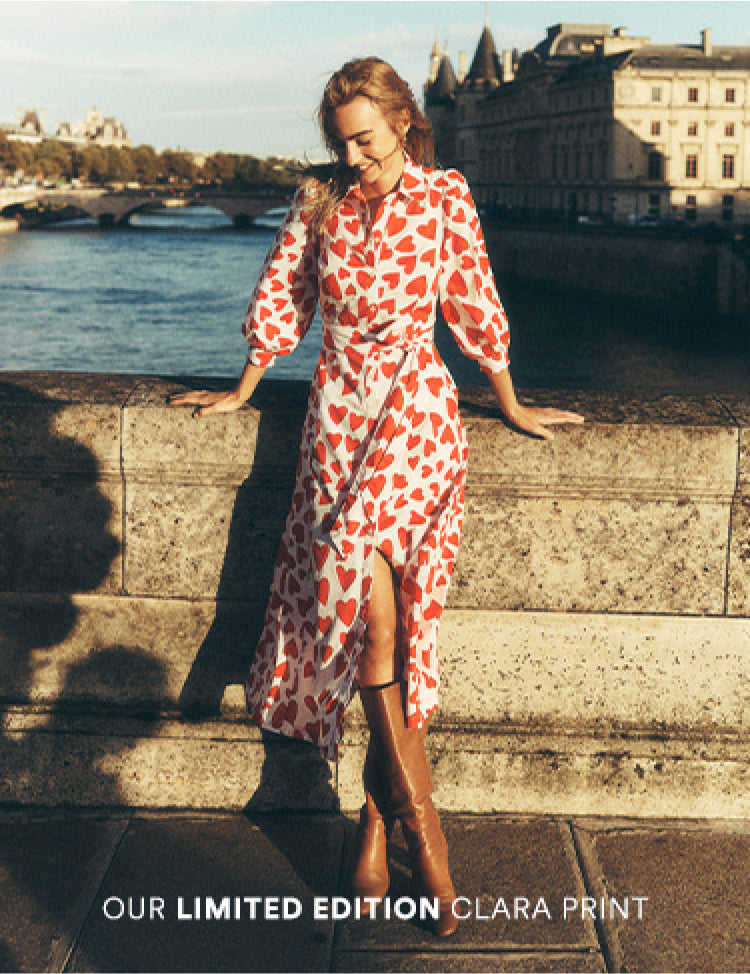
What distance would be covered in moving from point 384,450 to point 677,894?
3.02ft

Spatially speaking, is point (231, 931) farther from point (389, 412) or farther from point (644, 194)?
point (644, 194)

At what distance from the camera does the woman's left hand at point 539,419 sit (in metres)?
2.30

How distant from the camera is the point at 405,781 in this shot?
2113mm

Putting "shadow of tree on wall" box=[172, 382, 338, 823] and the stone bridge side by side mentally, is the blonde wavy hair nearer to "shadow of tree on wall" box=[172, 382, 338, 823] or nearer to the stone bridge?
"shadow of tree on wall" box=[172, 382, 338, 823]

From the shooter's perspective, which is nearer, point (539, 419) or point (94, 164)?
point (539, 419)

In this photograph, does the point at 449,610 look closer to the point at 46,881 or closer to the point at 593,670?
the point at 593,670

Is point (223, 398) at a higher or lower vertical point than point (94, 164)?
lower

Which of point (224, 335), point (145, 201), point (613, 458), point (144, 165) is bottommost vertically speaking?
point (224, 335)

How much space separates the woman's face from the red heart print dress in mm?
25

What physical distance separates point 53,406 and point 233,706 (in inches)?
27.8

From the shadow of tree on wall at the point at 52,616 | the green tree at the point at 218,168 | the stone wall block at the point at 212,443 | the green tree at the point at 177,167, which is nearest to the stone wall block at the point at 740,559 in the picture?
the stone wall block at the point at 212,443

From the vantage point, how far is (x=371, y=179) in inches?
82.4

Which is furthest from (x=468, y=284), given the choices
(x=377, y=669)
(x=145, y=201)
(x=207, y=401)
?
(x=145, y=201)

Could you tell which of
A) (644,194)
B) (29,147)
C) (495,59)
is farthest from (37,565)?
(29,147)
